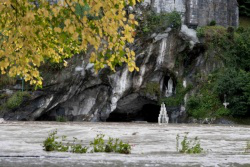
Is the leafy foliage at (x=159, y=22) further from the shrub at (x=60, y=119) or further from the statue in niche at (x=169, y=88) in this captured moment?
the shrub at (x=60, y=119)

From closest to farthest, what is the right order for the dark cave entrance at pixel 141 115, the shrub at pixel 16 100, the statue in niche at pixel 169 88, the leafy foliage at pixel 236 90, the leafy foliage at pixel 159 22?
1. the leafy foliage at pixel 236 90
2. the shrub at pixel 16 100
3. the leafy foliage at pixel 159 22
4. the statue in niche at pixel 169 88
5. the dark cave entrance at pixel 141 115

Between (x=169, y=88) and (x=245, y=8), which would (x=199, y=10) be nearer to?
(x=169, y=88)

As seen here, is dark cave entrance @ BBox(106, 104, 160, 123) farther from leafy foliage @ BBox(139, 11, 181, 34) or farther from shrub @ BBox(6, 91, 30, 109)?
shrub @ BBox(6, 91, 30, 109)

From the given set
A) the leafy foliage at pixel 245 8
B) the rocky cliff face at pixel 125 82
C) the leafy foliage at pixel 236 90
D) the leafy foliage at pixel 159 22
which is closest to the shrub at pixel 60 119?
the rocky cliff face at pixel 125 82

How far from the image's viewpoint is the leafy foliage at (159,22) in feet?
107

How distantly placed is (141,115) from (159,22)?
28.9 ft

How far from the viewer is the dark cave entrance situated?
119 feet

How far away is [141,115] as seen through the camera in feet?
121

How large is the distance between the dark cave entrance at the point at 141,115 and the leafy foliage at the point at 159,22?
7193mm

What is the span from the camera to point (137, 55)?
105 feet

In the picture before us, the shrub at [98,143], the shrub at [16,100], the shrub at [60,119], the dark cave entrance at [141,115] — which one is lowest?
the shrub at [98,143]

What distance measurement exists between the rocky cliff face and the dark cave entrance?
1.76 m

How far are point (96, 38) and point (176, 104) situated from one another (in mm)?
28221

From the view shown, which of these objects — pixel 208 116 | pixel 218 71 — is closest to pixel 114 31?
pixel 208 116
